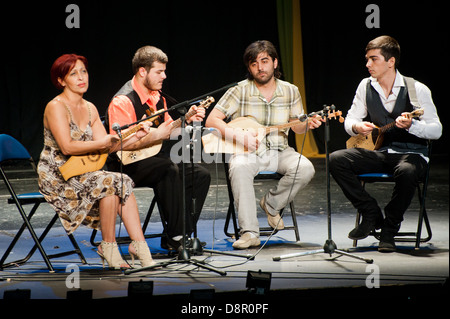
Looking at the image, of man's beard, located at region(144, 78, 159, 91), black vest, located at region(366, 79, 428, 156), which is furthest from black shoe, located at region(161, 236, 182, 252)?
black vest, located at region(366, 79, 428, 156)

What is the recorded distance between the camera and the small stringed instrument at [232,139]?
4109mm

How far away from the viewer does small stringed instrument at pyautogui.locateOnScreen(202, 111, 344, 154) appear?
411 cm

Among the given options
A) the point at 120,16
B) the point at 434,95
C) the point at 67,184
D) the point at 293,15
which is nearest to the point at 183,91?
the point at 120,16

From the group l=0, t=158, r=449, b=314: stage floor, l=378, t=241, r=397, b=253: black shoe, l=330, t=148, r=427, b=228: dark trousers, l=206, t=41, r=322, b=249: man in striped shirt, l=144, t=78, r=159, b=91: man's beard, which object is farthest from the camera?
l=206, t=41, r=322, b=249: man in striped shirt

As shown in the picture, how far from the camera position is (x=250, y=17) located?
896cm

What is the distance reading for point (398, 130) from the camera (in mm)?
3893

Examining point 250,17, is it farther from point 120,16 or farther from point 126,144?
point 126,144

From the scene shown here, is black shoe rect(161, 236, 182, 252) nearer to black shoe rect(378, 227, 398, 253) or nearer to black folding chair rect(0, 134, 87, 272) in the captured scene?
black folding chair rect(0, 134, 87, 272)

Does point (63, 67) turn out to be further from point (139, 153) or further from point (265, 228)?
point (265, 228)

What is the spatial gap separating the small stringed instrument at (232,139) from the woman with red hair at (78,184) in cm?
91

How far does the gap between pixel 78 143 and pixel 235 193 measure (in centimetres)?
115

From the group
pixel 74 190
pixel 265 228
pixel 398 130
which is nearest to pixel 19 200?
pixel 74 190

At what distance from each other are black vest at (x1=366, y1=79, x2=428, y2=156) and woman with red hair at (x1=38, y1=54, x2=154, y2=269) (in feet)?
5.68

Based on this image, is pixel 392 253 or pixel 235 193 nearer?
pixel 392 253
